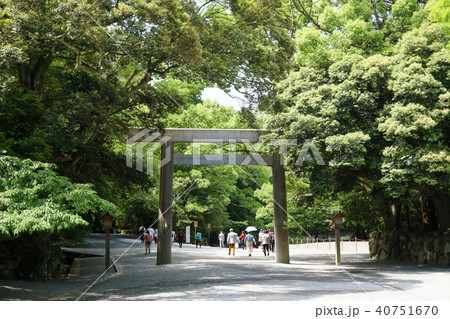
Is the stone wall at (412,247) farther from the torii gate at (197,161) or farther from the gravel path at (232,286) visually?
the torii gate at (197,161)

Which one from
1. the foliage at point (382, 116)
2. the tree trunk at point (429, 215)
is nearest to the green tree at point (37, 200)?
the foliage at point (382, 116)

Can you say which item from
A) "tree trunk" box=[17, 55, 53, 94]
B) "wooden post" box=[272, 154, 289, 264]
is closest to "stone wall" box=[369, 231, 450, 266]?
"wooden post" box=[272, 154, 289, 264]

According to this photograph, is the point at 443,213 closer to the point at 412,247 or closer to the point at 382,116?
the point at 412,247

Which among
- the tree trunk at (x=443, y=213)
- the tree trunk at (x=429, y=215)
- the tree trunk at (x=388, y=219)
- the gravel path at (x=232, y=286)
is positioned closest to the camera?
the gravel path at (x=232, y=286)

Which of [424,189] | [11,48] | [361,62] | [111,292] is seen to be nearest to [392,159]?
[424,189]

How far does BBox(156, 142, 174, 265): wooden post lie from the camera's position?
16.8m

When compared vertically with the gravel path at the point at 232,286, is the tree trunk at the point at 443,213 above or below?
above

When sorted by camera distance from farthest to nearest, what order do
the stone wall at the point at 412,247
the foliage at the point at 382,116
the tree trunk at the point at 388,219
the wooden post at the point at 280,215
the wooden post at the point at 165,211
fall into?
the tree trunk at the point at 388,219 < the wooden post at the point at 280,215 < the wooden post at the point at 165,211 < the stone wall at the point at 412,247 < the foliage at the point at 382,116

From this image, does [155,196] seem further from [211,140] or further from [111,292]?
[111,292]

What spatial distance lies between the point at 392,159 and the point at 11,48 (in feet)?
35.8

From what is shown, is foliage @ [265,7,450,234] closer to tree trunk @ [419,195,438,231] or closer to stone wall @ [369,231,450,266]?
stone wall @ [369,231,450,266]

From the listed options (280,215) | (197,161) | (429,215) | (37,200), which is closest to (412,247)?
(429,215)

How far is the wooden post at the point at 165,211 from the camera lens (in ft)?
55.0

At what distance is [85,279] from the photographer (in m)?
13.7
